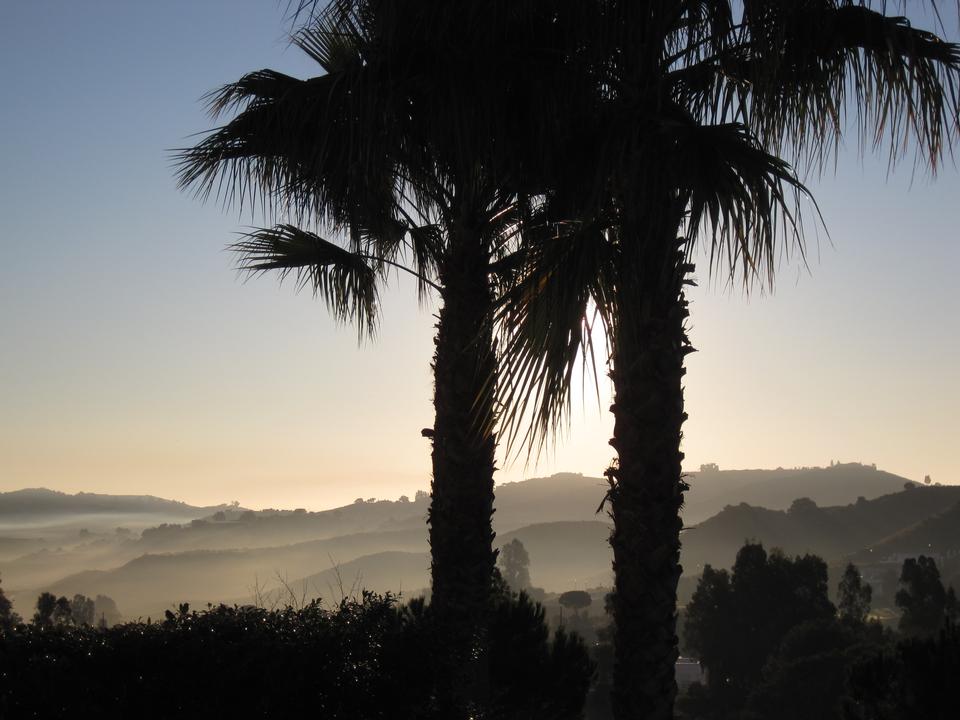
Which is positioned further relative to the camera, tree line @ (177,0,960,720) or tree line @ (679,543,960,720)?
tree line @ (679,543,960,720)

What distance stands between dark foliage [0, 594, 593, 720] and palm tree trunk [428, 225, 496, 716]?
1.34 feet

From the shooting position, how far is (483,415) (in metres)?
7.39

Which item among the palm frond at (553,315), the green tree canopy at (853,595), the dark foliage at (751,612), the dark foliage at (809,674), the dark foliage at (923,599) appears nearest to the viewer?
the palm frond at (553,315)

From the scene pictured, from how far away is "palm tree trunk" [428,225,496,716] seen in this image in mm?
7391

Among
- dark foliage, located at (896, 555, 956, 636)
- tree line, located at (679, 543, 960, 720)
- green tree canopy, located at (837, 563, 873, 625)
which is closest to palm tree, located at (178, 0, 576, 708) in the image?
tree line, located at (679, 543, 960, 720)

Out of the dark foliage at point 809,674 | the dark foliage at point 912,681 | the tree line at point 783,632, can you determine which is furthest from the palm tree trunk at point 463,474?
the dark foliage at point 809,674

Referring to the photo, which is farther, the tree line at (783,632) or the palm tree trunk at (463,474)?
the tree line at (783,632)

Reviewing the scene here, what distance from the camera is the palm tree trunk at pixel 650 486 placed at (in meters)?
5.43

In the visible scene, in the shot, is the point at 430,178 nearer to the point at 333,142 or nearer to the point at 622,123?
the point at 333,142

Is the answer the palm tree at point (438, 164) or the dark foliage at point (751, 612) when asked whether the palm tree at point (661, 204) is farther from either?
the dark foliage at point (751, 612)

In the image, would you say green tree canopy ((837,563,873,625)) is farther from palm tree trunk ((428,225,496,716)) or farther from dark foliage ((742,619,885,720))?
palm tree trunk ((428,225,496,716))

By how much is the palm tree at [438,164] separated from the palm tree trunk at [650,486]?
1.02 meters

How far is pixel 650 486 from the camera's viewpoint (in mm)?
5426

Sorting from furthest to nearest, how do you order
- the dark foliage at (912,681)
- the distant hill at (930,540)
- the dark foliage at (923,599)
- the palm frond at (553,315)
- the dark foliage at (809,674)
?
the distant hill at (930,540) < the dark foliage at (923,599) < the dark foliage at (809,674) < the dark foliage at (912,681) < the palm frond at (553,315)
